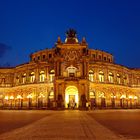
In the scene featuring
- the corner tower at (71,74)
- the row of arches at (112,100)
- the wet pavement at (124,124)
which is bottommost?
the wet pavement at (124,124)

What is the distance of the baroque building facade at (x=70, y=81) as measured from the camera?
54688 millimetres

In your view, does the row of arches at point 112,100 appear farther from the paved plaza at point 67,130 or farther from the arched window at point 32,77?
the paved plaza at point 67,130

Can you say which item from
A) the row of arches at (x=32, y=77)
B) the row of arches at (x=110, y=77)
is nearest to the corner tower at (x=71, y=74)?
the row of arches at (x=110, y=77)

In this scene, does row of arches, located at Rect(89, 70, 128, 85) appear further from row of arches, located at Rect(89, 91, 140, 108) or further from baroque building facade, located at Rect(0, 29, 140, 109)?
row of arches, located at Rect(89, 91, 140, 108)

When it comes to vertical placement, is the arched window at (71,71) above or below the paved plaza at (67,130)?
above

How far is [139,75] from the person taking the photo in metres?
78.1

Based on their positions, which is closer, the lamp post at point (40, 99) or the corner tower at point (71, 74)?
the corner tower at point (71, 74)

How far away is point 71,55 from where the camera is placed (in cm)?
5788

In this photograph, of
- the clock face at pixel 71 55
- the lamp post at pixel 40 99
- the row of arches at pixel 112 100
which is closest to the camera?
the clock face at pixel 71 55

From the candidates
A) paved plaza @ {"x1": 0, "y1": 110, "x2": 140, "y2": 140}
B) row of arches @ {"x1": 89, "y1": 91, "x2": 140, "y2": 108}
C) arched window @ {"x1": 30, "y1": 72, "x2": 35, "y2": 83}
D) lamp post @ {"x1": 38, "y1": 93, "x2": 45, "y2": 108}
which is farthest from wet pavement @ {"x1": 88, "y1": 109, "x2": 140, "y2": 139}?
arched window @ {"x1": 30, "y1": 72, "x2": 35, "y2": 83}

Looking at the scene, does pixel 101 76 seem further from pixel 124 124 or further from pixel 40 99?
pixel 124 124

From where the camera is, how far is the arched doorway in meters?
55.6

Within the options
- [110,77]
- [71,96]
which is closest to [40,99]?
[71,96]

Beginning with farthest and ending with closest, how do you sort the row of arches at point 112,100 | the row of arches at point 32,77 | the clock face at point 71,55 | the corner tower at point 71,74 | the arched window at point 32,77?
the arched window at point 32,77
the row of arches at point 32,77
the row of arches at point 112,100
the clock face at point 71,55
the corner tower at point 71,74
